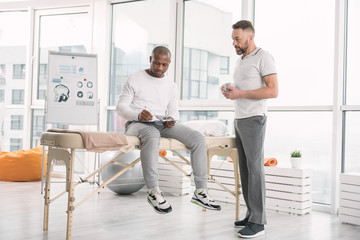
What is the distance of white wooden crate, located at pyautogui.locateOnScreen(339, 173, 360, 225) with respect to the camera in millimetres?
3146

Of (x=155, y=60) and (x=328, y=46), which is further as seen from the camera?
(x=328, y=46)

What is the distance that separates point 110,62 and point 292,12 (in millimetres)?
2278

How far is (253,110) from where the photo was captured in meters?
2.65

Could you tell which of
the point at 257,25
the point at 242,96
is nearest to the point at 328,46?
the point at 257,25

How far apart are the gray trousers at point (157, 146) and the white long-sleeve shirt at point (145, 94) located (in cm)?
12

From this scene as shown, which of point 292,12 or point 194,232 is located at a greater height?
point 292,12

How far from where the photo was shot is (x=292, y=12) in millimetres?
4051

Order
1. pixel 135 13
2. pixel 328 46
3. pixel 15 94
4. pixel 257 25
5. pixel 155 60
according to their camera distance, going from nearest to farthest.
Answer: pixel 155 60
pixel 328 46
pixel 257 25
pixel 135 13
pixel 15 94

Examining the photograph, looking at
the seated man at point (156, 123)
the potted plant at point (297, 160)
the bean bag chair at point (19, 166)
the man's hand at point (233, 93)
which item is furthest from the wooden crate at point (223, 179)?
the bean bag chair at point (19, 166)

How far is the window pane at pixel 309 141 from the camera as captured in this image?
380cm

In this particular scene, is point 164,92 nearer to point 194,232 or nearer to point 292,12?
point 194,232

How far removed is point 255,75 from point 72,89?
242 cm

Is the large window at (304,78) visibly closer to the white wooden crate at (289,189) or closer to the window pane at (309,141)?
the window pane at (309,141)

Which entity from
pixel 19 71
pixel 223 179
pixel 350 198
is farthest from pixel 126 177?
pixel 19 71
